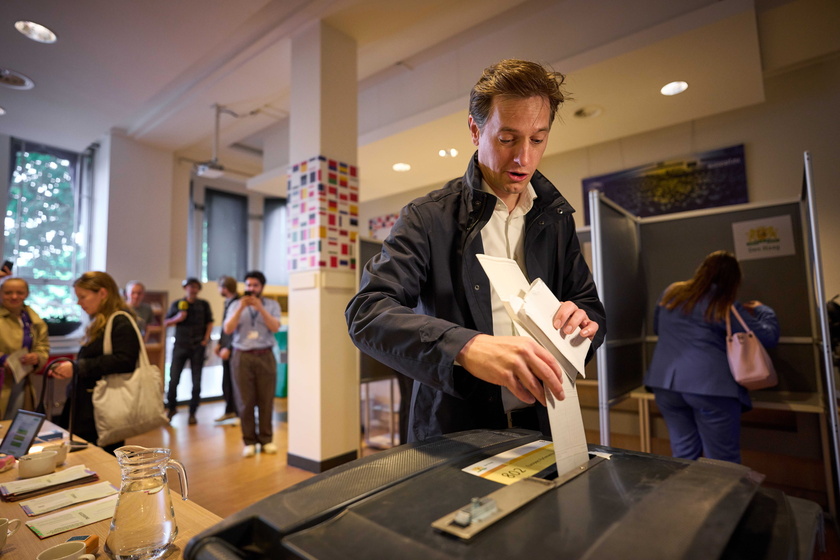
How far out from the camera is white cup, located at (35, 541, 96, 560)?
674 millimetres

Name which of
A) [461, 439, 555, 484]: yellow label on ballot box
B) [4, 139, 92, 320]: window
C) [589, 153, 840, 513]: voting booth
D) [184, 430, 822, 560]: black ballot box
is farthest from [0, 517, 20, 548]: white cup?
[4, 139, 92, 320]: window

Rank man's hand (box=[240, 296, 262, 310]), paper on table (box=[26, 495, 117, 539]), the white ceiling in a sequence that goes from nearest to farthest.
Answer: paper on table (box=[26, 495, 117, 539]) < the white ceiling < man's hand (box=[240, 296, 262, 310])

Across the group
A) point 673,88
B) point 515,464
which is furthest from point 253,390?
point 673,88

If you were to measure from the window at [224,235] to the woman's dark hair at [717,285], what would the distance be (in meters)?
6.09

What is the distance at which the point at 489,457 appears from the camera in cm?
66

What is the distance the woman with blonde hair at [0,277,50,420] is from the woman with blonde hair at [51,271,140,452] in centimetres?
107

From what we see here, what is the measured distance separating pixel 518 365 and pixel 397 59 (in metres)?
4.14

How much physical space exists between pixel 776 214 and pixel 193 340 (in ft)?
17.1

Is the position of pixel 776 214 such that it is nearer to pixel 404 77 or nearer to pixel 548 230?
pixel 548 230

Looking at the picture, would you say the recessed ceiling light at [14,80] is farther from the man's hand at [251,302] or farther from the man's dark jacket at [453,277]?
the man's dark jacket at [453,277]

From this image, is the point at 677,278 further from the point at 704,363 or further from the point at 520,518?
the point at 520,518

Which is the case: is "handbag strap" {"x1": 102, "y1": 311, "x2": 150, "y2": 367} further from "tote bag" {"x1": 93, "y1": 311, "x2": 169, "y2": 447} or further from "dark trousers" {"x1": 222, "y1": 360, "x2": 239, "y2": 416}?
"dark trousers" {"x1": 222, "y1": 360, "x2": 239, "y2": 416}

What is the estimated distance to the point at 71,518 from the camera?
2.86 feet

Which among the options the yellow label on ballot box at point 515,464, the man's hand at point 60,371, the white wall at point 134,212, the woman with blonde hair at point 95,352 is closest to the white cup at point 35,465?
the man's hand at point 60,371
